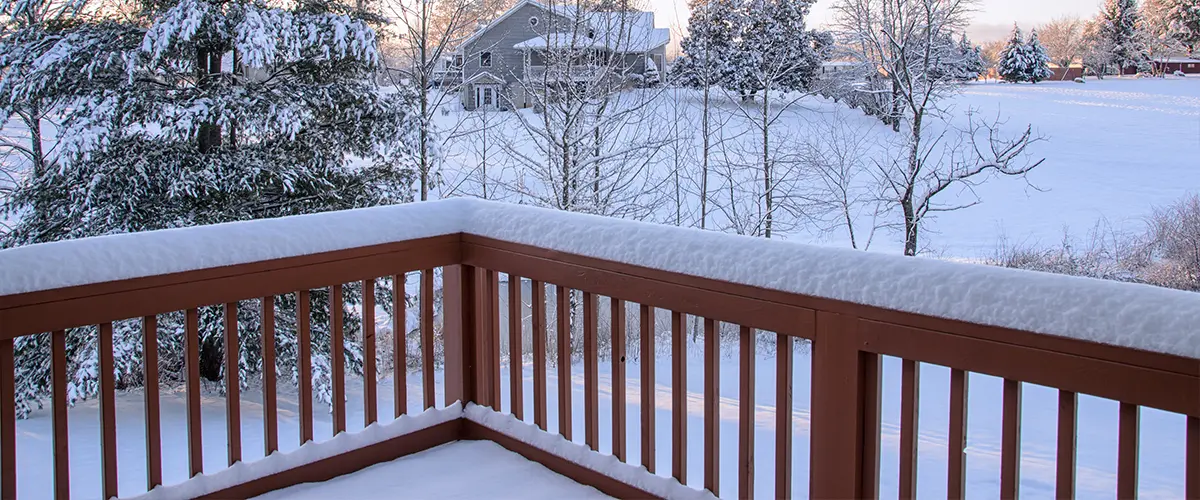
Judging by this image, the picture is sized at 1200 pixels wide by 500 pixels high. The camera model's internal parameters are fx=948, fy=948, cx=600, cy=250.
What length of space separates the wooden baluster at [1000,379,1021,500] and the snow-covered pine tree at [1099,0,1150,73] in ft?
90.7

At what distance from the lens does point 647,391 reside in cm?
246

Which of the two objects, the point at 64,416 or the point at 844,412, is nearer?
the point at 844,412

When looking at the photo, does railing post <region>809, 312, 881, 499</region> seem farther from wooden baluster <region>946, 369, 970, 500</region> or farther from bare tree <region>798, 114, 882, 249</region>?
bare tree <region>798, 114, 882, 249</region>

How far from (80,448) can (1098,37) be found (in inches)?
1153

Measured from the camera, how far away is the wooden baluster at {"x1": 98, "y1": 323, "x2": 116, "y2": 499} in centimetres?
214

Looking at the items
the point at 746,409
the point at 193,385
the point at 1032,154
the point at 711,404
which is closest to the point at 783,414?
the point at 746,409

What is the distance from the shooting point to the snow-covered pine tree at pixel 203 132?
632cm

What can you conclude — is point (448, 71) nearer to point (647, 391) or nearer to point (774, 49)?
point (774, 49)

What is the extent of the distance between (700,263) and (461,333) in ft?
3.27

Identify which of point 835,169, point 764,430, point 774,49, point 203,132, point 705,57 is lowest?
point 764,430

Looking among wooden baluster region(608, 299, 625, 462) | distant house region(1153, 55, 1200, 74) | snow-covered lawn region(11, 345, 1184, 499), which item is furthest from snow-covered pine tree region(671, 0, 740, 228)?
distant house region(1153, 55, 1200, 74)

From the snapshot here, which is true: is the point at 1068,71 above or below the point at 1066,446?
above

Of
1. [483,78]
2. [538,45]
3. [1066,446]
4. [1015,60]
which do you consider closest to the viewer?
[1066,446]

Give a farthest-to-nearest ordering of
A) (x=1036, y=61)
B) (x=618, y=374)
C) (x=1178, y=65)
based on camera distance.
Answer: (x=1036, y=61) → (x=1178, y=65) → (x=618, y=374)
